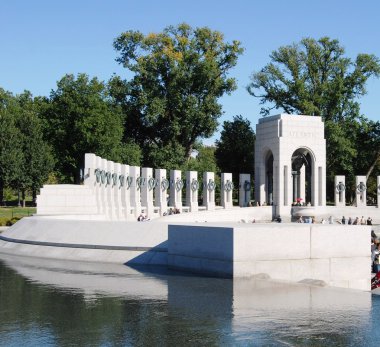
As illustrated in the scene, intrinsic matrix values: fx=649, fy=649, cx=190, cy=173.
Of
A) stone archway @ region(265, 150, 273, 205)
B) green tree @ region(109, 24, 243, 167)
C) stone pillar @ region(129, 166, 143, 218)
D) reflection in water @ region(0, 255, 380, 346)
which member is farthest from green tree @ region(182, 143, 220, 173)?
reflection in water @ region(0, 255, 380, 346)

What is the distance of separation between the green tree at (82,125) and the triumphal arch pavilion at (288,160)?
14824 mm

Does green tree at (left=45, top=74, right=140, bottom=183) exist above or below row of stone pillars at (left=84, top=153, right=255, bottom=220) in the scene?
above

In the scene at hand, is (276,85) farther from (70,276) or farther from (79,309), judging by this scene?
(79,309)

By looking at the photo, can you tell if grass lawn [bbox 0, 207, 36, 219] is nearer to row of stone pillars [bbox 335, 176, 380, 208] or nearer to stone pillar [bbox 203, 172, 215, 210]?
stone pillar [bbox 203, 172, 215, 210]

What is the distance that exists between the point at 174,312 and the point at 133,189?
2832cm

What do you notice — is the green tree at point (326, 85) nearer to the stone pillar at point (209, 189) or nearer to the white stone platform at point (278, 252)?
the stone pillar at point (209, 189)

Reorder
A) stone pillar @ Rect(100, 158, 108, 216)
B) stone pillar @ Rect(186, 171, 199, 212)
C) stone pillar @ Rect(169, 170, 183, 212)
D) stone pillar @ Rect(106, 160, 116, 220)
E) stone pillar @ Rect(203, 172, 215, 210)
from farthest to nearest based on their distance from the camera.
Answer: stone pillar @ Rect(203, 172, 215, 210)
stone pillar @ Rect(186, 171, 199, 212)
stone pillar @ Rect(169, 170, 183, 212)
stone pillar @ Rect(106, 160, 116, 220)
stone pillar @ Rect(100, 158, 108, 216)

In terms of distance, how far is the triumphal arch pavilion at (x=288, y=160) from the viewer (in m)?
49.6

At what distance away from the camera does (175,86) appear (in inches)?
2456

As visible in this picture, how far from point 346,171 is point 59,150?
1182 inches

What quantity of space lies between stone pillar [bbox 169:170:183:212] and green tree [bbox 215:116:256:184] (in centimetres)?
2353

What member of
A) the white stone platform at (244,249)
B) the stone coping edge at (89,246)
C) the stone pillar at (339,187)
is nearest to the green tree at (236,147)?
the stone pillar at (339,187)

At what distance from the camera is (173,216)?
37000 mm

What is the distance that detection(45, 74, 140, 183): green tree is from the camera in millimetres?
62719
